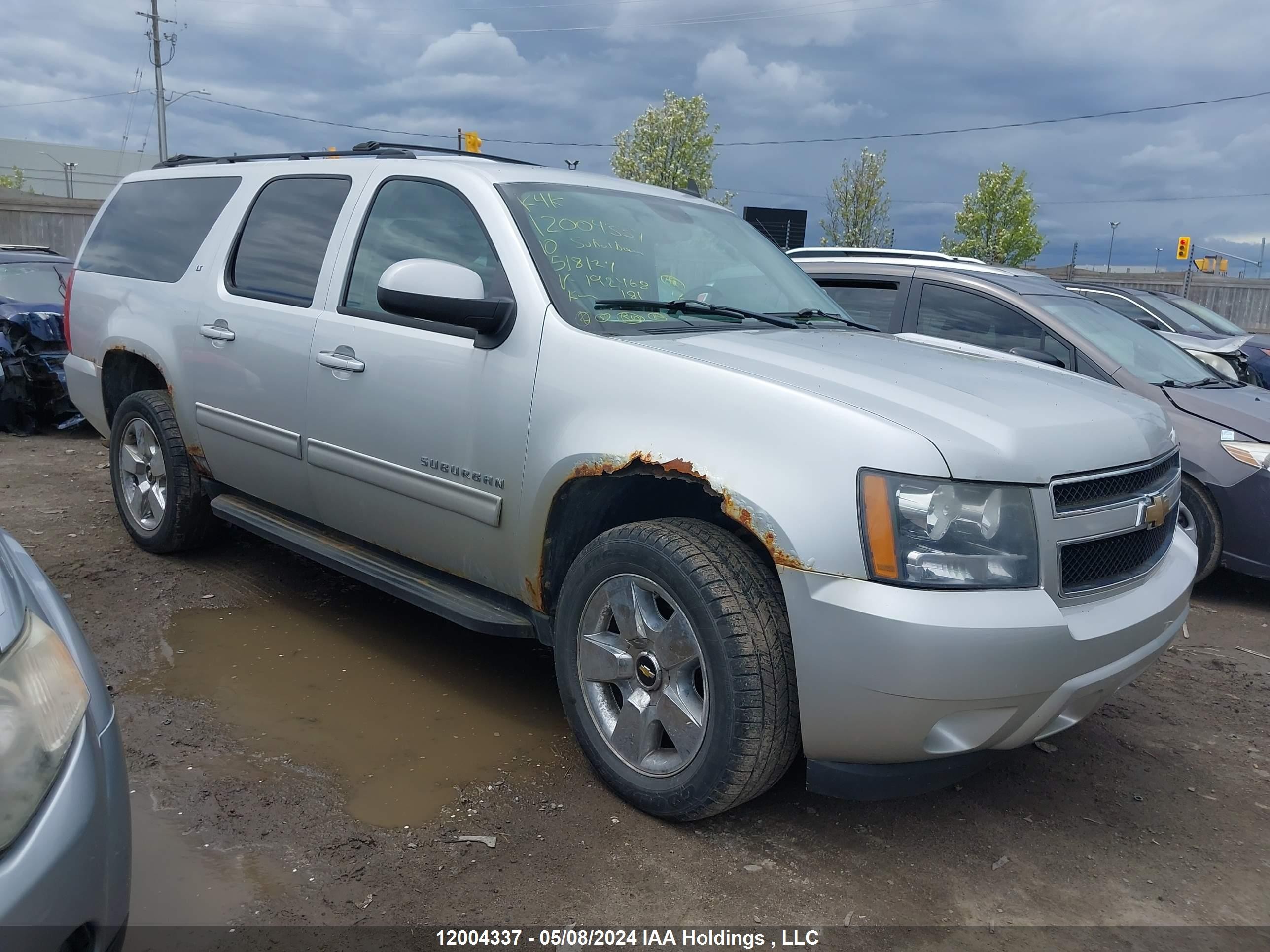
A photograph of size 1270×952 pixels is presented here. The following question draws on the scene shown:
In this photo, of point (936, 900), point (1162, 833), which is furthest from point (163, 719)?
point (1162, 833)

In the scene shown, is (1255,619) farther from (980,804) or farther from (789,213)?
(789,213)

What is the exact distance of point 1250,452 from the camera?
546 cm

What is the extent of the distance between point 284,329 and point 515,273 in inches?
49.5

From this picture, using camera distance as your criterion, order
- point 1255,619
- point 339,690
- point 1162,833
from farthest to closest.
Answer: point 1255,619
point 339,690
point 1162,833

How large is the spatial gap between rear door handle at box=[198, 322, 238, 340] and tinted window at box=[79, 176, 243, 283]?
0.44 m

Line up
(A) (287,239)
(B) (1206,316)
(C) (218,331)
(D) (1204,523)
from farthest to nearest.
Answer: (B) (1206,316), (D) (1204,523), (C) (218,331), (A) (287,239)

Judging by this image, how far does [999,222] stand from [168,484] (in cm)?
3432

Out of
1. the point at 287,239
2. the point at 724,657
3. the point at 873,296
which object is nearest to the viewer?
the point at 724,657

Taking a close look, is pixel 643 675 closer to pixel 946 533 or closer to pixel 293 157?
pixel 946 533

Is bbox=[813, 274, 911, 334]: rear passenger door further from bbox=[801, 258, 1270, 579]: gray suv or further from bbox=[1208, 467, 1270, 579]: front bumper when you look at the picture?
bbox=[1208, 467, 1270, 579]: front bumper

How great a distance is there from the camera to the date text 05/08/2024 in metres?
2.46

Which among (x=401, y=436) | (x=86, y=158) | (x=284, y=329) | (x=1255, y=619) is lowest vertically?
(x=1255, y=619)

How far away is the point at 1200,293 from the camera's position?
30266mm

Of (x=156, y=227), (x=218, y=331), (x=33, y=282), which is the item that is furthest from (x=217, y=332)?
(x=33, y=282)
